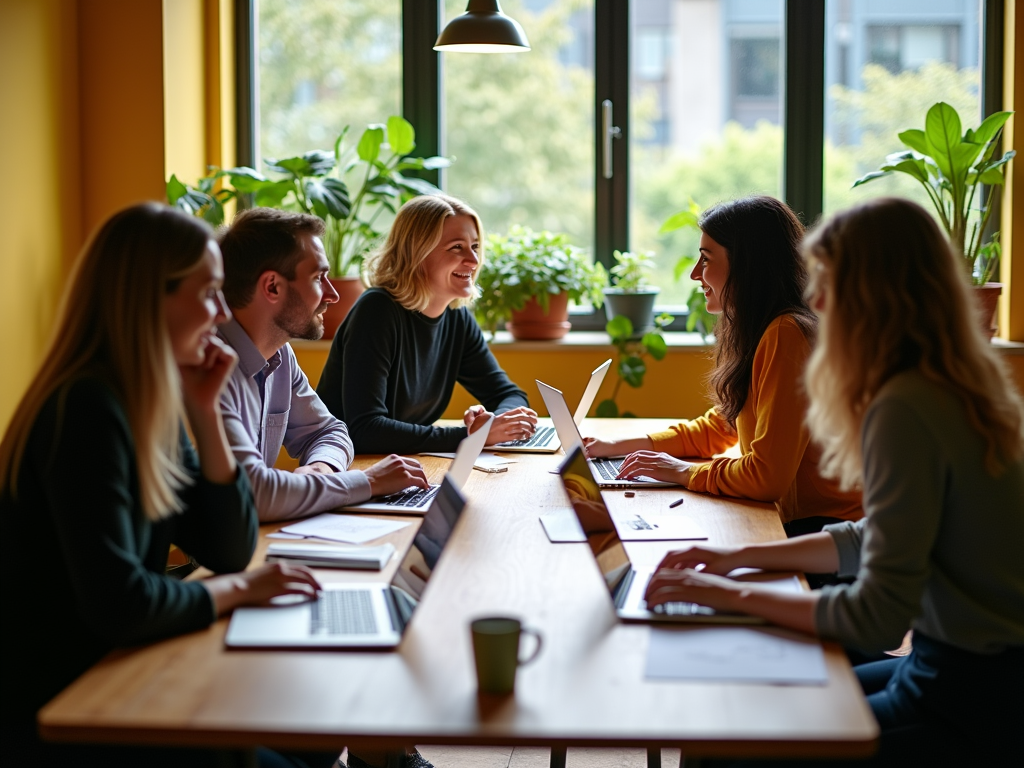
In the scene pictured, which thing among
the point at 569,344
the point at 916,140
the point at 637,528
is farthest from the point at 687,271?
the point at 637,528

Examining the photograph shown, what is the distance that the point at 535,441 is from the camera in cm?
277

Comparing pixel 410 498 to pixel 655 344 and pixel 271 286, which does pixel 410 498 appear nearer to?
pixel 271 286

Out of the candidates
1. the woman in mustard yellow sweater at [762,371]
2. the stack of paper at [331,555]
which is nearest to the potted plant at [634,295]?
the woman in mustard yellow sweater at [762,371]

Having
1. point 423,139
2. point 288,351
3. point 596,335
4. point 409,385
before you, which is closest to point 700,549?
point 288,351

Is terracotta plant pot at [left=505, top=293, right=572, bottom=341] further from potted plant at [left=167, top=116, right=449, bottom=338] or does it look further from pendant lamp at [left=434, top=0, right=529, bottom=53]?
pendant lamp at [left=434, top=0, right=529, bottom=53]

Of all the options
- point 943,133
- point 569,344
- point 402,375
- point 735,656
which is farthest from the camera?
point 569,344

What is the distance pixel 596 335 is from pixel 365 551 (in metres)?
2.69

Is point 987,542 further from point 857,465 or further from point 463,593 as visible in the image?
point 463,593

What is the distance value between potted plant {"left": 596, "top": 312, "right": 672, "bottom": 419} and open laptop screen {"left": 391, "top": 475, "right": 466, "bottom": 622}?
6.81 feet

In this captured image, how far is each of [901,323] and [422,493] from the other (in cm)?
106

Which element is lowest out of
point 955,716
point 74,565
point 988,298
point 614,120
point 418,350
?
point 955,716

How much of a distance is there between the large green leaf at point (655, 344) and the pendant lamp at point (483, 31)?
4.05ft

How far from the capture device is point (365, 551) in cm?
171

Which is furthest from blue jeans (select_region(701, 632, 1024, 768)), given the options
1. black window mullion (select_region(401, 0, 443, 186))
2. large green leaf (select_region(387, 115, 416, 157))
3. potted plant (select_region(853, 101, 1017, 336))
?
black window mullion (select_region(401, 0, 443, 186))
